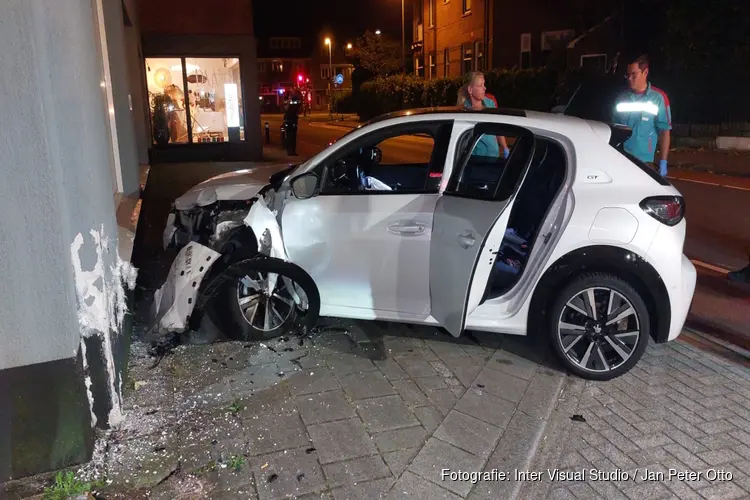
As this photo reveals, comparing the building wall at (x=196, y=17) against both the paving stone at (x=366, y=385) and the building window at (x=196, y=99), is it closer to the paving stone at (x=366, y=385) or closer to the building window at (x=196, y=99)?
the building window at (x=196, y=99)

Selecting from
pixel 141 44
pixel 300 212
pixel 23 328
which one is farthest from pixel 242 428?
pixel 141 44

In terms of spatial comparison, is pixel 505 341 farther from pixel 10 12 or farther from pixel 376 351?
pixel 10 12

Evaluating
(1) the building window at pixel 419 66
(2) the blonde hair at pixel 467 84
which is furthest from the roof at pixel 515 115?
(1) the building window at pixel 419 66

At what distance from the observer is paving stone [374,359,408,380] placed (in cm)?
436

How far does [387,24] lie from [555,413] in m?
77.8

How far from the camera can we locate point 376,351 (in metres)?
4.79

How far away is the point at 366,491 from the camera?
311cm

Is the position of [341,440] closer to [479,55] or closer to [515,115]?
[515,115]

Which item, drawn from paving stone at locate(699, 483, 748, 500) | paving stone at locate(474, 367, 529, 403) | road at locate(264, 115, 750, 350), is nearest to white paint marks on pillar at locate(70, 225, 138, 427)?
paving stone at locate(474, 367, 529, 403)

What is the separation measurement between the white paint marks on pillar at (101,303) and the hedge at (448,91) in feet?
60.7

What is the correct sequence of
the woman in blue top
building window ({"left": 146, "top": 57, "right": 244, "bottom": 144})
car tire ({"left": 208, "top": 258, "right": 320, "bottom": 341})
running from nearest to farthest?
1. car tire ({"left": 208, "top": 258, "right": 320, "bottom": 341})
2. the woman in blue top
3. building window ({"left": 146, "top": 57, "right": 244, "bottom": 144})

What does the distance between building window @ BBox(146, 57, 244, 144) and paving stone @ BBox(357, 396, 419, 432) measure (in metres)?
15.9

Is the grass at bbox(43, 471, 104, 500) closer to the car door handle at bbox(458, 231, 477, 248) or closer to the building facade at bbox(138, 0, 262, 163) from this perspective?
the car door handle at bbox(458, 231, 477, 248)

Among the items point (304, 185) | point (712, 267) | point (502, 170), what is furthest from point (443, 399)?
point (712, 267)
